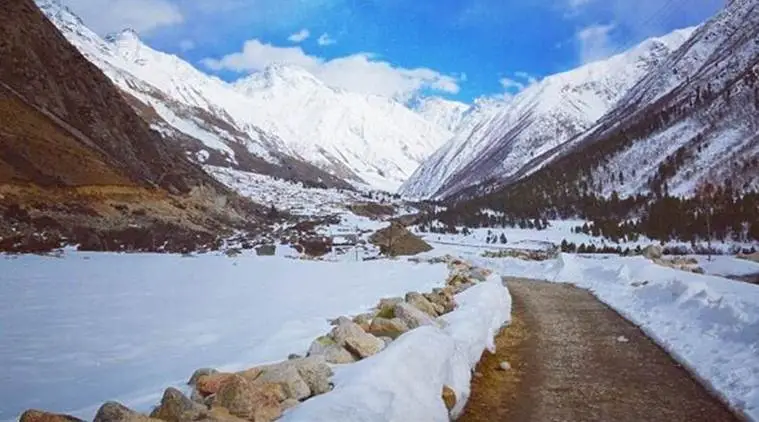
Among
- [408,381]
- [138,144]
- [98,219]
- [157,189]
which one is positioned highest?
[138,144]

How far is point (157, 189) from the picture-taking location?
10481cm

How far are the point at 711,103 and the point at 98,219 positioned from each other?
18103cm

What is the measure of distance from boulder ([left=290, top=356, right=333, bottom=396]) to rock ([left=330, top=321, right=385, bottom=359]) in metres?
1.43

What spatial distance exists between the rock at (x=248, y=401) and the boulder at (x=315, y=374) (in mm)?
865

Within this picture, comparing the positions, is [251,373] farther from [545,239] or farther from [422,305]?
[545,239]

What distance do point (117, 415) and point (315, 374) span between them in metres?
2.82

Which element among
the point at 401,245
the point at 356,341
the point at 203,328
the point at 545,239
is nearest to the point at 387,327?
the point at 356,341

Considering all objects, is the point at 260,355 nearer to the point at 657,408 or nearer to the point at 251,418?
the point at 251,418

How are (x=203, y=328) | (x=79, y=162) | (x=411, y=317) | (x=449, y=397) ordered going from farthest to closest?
(x=79, y=162), (x=411, y=317), (x=203, y=328), (x=449, y=397)

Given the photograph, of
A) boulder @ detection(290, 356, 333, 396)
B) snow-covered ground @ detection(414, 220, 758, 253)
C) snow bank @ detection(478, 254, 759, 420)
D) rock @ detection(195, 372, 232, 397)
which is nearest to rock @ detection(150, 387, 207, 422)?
rock @ detection(195, 372, 232, 397)

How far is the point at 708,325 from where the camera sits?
49.0 feet

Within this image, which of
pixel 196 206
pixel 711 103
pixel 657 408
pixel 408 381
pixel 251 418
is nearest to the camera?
pixel 251 418

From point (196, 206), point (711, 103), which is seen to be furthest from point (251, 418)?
point (711, 103)

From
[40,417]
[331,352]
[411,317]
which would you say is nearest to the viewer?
[40,417]
